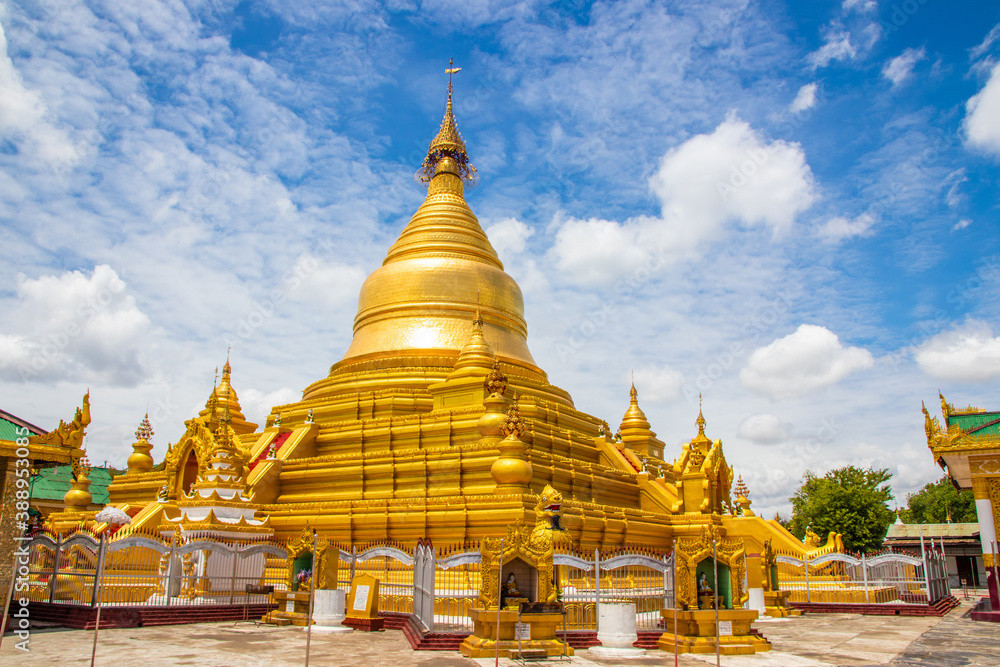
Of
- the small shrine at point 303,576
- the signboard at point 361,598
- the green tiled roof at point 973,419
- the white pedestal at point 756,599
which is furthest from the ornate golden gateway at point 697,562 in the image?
the green tiled roof at point 973,419

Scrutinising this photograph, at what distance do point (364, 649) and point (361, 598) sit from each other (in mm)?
3696

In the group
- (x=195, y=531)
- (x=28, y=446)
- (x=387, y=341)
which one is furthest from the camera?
(x=387, y=341)

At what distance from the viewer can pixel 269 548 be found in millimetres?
20500

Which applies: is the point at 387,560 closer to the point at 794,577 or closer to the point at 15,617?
the point at 15,617

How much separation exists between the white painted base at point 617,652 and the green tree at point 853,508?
30185 millimetres

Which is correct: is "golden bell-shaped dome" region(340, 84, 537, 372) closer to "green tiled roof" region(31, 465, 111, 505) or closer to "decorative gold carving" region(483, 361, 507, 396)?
"decorative gold carving" region(483, 361, 507, 396)

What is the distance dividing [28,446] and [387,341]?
706 inches

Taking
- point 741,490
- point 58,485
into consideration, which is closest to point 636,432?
point 741,490

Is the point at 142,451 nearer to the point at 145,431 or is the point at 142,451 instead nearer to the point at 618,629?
the point at 145,431

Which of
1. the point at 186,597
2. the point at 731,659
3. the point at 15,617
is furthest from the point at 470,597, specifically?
the point at 15,617

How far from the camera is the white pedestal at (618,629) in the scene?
14.3 meters

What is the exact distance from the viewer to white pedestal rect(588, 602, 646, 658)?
14.3 meters

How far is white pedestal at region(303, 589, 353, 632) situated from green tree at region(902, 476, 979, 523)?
48.3 meters

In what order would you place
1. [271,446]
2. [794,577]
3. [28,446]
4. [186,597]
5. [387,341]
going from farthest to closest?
[387,341] < [271,446] < [794,577] < [186,597] < [28,446]
